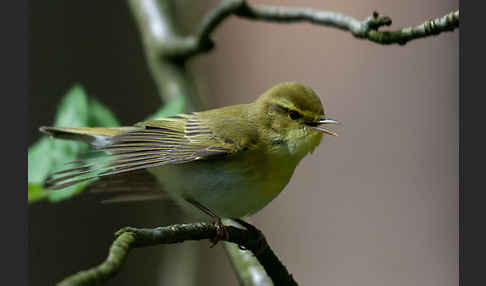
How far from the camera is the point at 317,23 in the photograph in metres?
1.98

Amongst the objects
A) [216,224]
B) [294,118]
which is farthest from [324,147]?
[216,224]

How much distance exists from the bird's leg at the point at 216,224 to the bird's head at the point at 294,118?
A: 0.34 metres

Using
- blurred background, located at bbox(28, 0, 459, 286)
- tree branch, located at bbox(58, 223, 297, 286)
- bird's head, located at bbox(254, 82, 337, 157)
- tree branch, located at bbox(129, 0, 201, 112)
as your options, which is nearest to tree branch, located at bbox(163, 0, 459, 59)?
tree branch, located at bbox(129, 0, 201, 112)

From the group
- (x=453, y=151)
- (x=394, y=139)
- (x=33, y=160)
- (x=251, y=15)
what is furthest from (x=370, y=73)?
(x=33, y=160)

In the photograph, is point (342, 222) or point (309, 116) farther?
point (342, 222)

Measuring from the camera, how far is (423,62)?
10.4ft

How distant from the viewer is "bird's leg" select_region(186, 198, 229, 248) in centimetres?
144

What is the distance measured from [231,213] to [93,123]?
760mm

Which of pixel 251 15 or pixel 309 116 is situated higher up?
pixel 251 15

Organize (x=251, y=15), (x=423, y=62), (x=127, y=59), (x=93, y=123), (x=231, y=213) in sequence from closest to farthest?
(x=231, y=213) → (x=93, y=123) → (x=251, y=15) → (x=423, y=62) → (x=127, y=59)

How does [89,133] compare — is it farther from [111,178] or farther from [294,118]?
[294,118]

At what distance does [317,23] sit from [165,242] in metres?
1.15

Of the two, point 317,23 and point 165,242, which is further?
point 317,23

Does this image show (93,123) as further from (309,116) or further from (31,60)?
(31,60)
